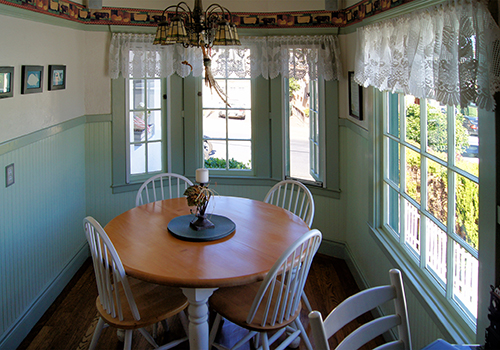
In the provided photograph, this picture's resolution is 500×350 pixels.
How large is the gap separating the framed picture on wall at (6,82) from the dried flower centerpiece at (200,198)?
125 cm

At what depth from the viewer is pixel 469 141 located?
1933 millimetres

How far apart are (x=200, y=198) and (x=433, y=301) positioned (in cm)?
134

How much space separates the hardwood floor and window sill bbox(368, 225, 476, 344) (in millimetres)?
609

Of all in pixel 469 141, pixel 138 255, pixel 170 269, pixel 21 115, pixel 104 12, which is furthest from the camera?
pixel 104 12

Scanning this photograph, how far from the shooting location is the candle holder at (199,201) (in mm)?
2697

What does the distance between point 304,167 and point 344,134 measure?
0.52m

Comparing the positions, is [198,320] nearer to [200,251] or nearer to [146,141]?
[200,251]

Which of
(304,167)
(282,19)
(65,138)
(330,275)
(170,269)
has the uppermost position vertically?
(282,19)

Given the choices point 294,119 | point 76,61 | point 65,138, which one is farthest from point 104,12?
point 294,119

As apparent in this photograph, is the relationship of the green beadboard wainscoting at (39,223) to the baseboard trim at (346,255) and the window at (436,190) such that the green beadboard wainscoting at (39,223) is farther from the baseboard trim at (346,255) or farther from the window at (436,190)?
the window at (436,190)

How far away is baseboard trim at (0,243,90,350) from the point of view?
288cm

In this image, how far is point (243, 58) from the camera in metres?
4.17

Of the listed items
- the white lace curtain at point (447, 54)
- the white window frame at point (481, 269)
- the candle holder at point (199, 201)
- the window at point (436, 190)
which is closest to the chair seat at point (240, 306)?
the candle holder at point (199, 201)

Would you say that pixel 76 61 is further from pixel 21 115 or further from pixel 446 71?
pixel 446 71
